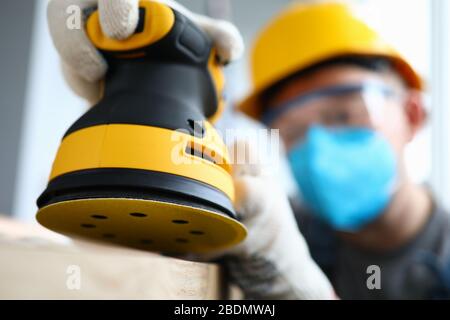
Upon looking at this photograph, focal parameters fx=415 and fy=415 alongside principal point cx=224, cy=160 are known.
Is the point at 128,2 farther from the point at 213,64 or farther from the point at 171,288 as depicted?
the point at 171,288

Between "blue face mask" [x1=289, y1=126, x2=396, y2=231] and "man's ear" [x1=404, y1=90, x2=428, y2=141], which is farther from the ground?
"man's ear" [x1=404, y1=90, x2=428, y2=141]

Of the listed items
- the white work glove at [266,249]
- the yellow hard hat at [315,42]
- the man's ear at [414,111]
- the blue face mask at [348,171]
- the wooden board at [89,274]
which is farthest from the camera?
the man's ear at [414,111]

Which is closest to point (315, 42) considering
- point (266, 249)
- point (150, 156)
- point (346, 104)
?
point (346, 104)

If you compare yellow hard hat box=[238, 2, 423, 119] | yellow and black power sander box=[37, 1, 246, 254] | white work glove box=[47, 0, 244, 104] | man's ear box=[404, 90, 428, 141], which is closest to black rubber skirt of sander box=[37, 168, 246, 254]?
yellow and black power sander box=[37, 1, 246, 254]

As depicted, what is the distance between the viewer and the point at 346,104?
105cm

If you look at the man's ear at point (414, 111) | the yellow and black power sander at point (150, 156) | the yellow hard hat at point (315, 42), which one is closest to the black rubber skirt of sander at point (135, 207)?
the yellow and black power sander at point (150, 156)

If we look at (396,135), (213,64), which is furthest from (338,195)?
(213,64)

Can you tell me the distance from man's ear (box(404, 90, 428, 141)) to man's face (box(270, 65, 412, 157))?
22mm

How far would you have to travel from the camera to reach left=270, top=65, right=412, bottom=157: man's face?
1036mm

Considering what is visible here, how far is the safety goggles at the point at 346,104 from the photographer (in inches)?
40.6

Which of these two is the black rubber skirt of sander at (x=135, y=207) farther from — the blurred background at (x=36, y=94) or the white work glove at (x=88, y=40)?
the blurred background at (x=36, y=94)

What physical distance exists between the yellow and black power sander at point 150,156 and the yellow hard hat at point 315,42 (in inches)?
33.3

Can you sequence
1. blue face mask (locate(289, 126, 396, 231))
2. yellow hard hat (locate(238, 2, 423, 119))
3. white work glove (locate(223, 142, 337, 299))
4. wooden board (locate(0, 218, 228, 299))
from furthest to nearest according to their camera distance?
1. yellow hard hat (locate(238, 2, 423, 119))
2. blue face mask (locate(289, 126, 396, 231))
3. white work glove (locate(223, 142, 337, 299))
4. wooden board (locate(0, 218, 228, 299))

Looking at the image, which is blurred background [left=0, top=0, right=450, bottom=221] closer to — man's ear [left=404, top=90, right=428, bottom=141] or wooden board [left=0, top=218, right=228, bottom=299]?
man's ear [left=404, top=90, right=428, bottom=141]
